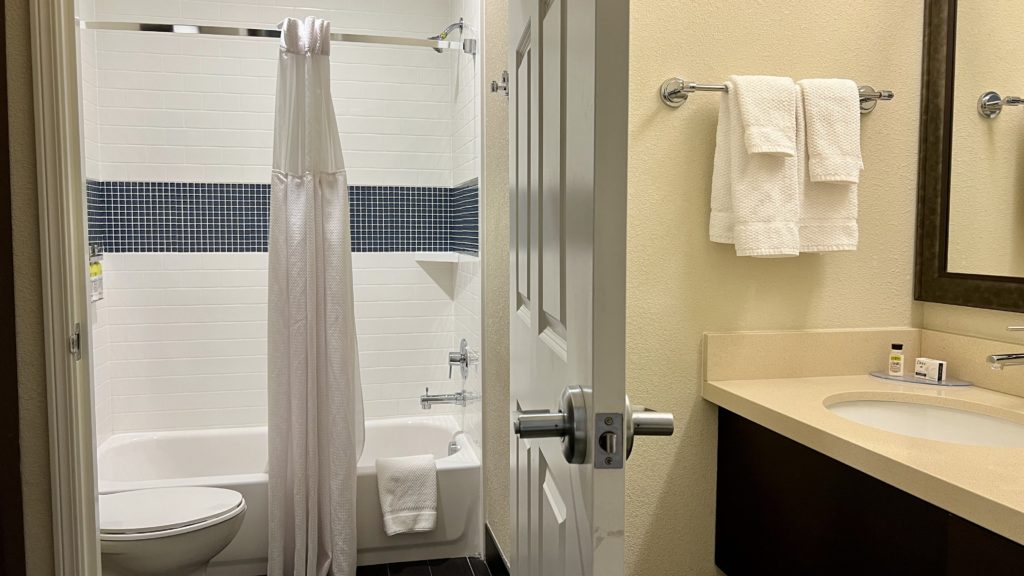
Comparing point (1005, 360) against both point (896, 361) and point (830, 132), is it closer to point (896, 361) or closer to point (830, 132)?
point (896, 361)

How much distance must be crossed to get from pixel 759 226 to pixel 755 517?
71cm

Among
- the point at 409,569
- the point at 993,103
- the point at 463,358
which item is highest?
the point at 993,103

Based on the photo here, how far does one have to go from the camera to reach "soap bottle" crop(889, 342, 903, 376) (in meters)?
2.00

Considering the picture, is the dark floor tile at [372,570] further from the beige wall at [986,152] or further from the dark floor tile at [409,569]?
the beige wall at [986,152]

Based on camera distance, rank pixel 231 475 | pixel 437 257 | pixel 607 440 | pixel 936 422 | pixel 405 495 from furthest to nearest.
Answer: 1. pixel 437 257
2. pixel 231 475
3. pixel 405 495
4. pixel 936 422
5. pixel 607 440

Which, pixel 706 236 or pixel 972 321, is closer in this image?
pixel 972 321

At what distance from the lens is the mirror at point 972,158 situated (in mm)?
1787

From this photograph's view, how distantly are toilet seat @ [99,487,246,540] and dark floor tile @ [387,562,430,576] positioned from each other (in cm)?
63

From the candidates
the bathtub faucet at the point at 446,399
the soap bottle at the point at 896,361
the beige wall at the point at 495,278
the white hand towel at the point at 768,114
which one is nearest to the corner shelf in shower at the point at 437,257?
the beige wall at the point at 495,278

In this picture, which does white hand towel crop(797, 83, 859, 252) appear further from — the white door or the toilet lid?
the toilet lid

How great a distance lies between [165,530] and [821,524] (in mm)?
1793

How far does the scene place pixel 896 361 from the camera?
2.01m

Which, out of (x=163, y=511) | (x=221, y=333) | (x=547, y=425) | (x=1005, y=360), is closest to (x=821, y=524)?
(x=1005, y=360)

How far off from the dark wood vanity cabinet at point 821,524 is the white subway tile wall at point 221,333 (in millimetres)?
1687
